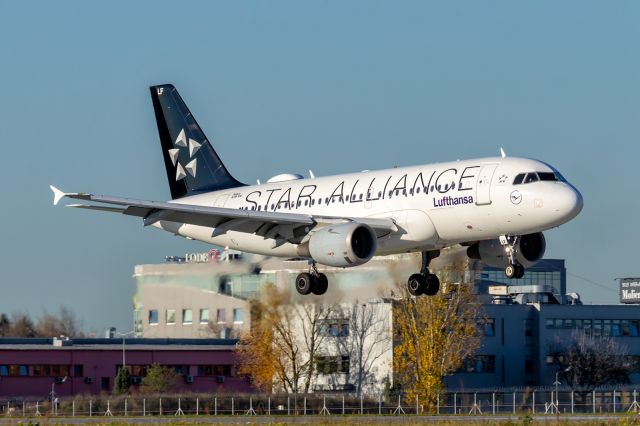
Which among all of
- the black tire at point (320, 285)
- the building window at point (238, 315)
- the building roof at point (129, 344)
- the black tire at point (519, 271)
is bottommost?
the building roof at point (129, 344)

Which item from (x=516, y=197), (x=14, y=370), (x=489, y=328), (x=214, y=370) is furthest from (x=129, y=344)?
(x=516, y=197)

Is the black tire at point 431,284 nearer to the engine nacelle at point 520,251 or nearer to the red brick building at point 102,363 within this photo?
the engine nacelle at point 520,251

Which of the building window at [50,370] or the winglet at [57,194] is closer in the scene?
the winglet at [57,194]

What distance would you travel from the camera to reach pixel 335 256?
198 ft

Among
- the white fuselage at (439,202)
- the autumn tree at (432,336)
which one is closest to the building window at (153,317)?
the autumn tree at (432,336)

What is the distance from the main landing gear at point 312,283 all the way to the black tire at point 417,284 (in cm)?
359

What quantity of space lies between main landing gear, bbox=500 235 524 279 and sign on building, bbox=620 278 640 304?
78621mm

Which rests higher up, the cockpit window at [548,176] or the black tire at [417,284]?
the cockpit window at [548,176]

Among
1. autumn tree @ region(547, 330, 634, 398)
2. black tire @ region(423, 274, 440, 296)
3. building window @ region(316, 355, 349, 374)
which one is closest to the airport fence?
building window @ region(316, 355, 349, 374)

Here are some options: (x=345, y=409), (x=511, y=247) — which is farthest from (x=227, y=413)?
(x=511, y=247)

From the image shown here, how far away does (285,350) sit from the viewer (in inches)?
3782

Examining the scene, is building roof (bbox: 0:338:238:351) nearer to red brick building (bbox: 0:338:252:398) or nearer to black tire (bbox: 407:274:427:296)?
red brick building (bbox: 0:338:252:398)

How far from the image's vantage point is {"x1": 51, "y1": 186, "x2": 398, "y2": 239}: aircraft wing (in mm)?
61062

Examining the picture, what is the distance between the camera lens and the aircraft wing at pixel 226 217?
2404 inches
